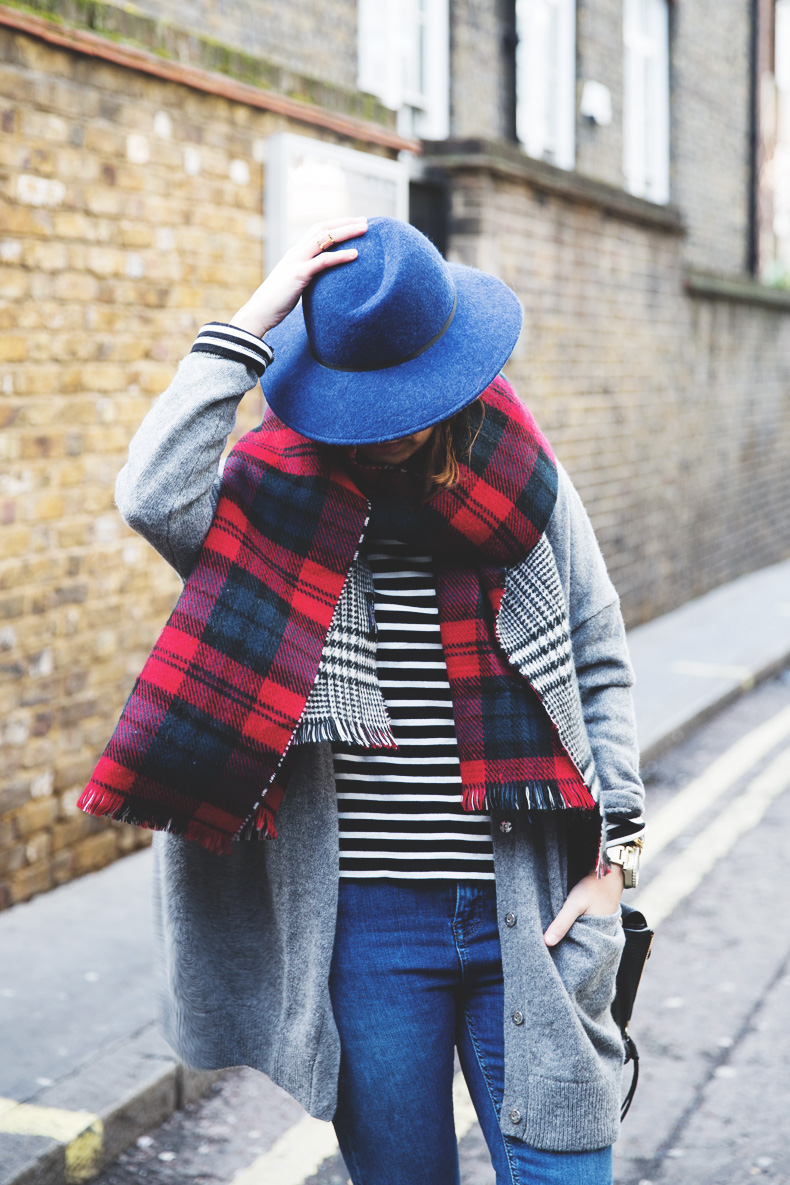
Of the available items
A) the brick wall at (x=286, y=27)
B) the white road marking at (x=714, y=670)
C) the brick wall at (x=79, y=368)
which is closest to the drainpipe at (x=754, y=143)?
the white road marking at (x=714, y=670)

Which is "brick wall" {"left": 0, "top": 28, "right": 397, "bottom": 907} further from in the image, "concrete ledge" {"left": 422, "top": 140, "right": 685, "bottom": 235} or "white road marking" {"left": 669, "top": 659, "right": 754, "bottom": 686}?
"white road marking" {"left": 669, "top": 659, "right": 754, "bottom": 686}

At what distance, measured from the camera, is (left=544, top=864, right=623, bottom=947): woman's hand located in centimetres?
187

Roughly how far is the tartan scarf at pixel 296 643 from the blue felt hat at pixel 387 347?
0.10 metres

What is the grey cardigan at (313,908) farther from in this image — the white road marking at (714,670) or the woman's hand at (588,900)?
the white road marking at (714,670)

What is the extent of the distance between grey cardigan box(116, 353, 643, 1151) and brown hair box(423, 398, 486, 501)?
191mm

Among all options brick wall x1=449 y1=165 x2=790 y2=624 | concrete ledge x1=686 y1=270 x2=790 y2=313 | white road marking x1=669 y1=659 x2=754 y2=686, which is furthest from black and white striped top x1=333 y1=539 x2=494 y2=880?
concrete ledge x1=686 y1=270 x2=790 y2=313

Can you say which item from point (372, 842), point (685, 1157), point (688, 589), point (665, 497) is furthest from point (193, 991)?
point (688, 589)

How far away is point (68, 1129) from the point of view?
304 centimetres

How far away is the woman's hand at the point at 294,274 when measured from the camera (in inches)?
71.4

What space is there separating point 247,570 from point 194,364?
12.0 inches

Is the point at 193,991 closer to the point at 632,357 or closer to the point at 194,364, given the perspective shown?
the point at 194,364

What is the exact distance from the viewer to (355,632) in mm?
1843

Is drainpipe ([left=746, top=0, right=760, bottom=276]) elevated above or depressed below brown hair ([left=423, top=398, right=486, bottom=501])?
above

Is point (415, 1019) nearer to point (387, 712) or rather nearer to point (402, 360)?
point (387, 712)
